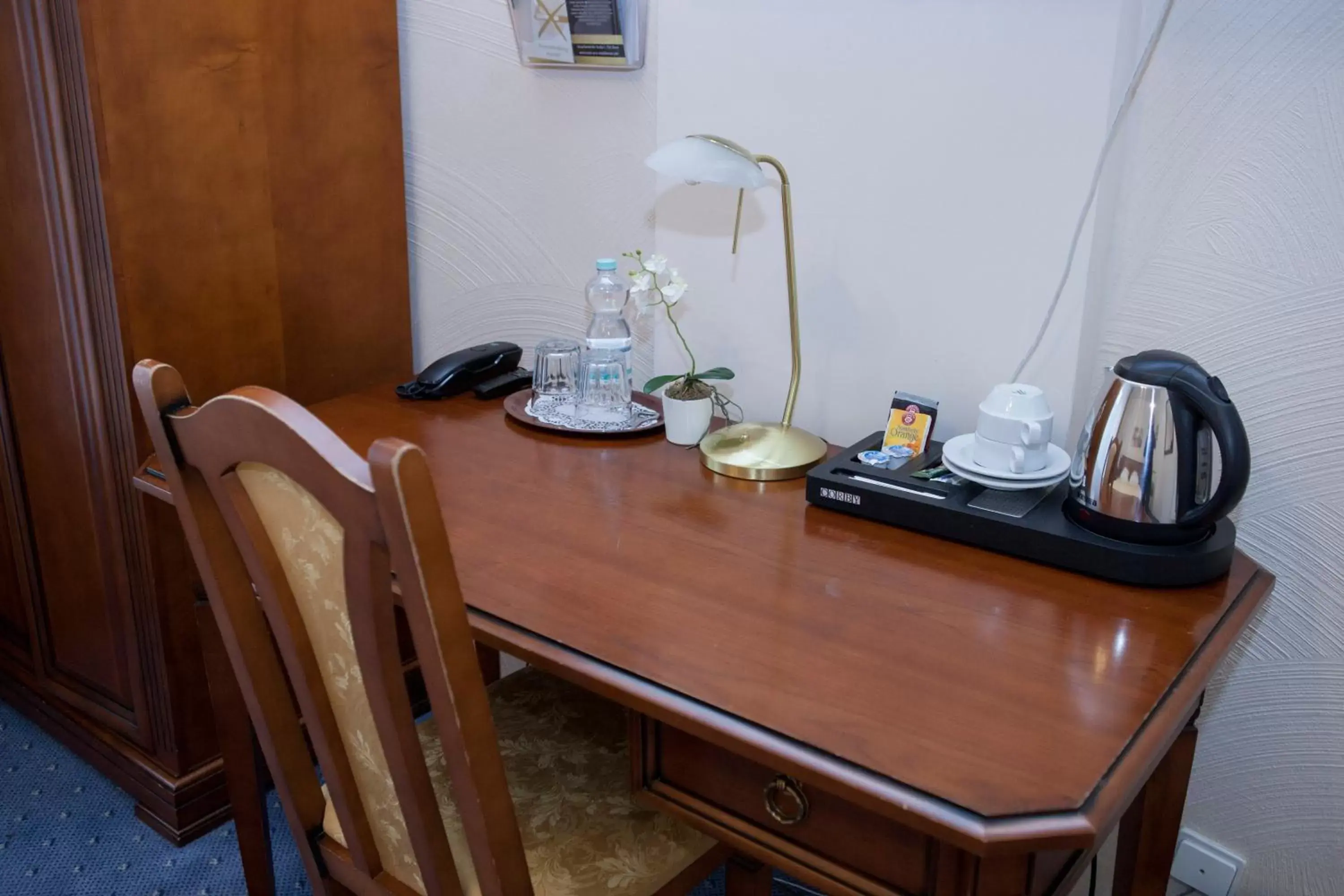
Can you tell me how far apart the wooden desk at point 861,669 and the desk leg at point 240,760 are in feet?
1.27

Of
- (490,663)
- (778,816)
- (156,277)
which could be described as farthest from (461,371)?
(778,816)

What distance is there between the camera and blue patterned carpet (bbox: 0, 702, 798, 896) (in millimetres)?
1713

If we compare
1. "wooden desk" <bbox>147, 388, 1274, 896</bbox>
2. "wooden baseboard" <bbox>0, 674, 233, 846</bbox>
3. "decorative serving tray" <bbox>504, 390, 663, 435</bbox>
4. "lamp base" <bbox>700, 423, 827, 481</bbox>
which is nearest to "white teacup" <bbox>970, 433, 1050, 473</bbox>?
"wooden desk" <bbox>147, 388, 1274, 896</bbox>

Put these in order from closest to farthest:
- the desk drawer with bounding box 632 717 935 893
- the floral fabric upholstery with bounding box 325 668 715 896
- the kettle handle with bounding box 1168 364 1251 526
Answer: the desk drawer with bounding box 632 717 935 893, the kettle handle with bounding box 1168 364 1251 526, the floral fabric upholstery with bounding box 325 668 715 896

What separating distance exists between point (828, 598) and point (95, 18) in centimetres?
117

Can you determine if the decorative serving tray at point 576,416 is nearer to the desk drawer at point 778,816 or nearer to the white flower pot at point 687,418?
the white flower pot at point 687,418

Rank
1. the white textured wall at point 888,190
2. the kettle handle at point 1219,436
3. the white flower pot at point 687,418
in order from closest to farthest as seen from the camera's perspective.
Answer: the kettle handle at point 1219,436
the white textured wall at point 888,190
the white flower pot at point 687,418

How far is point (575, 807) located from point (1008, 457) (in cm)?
61

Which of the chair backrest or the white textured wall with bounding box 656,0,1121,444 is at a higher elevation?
the white textured wall with bounding box 656,0,1121,444

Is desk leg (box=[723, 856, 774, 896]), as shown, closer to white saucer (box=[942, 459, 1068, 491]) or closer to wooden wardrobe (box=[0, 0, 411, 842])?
white saucer (box=[942, 459, 1068, 491])

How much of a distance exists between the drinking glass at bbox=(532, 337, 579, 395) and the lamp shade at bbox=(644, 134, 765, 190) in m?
0.40

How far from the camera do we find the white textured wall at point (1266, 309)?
1161 mm

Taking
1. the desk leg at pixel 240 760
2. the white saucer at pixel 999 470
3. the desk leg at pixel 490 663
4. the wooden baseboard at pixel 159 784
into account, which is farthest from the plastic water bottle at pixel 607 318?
the wooden baseboard at pixel 159 784

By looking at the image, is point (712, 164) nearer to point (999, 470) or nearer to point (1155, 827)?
point (999, 470)
